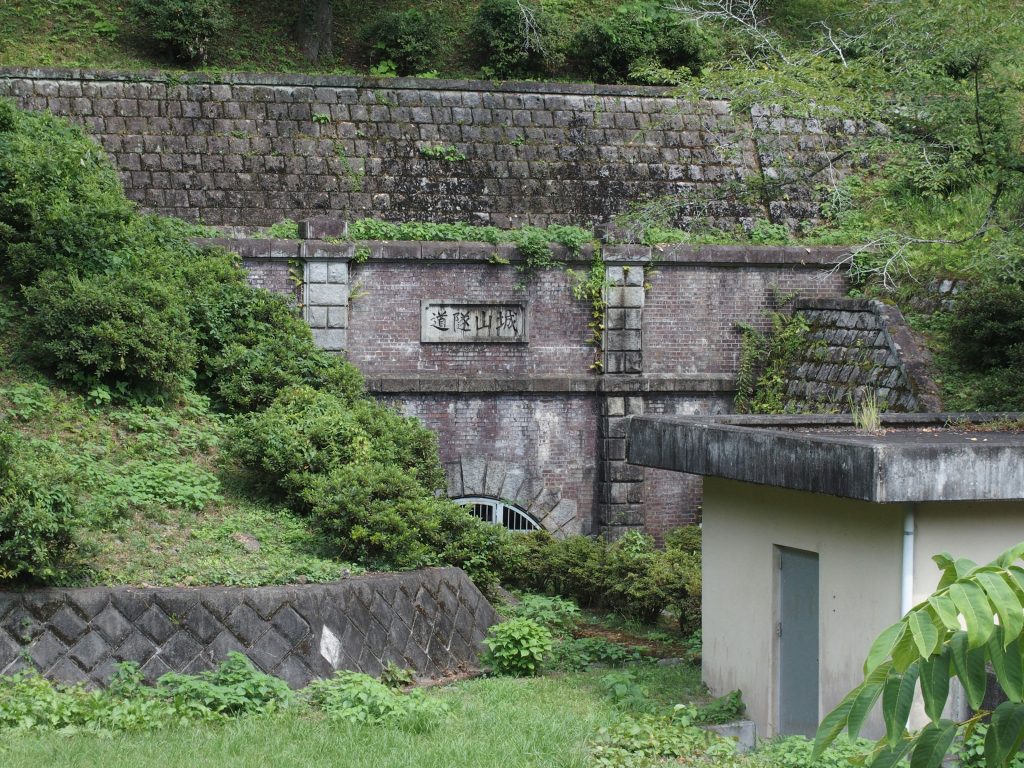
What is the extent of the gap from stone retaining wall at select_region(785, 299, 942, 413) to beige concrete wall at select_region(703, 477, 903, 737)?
5.92m

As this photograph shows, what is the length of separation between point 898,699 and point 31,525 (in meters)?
7.49

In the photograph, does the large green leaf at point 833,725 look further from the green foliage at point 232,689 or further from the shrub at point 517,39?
the shrub at point 517,39

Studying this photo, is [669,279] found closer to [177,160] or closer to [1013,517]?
[177,160]

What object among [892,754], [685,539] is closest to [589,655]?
[685,539]

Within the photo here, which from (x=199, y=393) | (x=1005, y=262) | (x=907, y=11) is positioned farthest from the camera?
(x=199, y=393)

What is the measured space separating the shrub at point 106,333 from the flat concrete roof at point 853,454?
631 centimetres

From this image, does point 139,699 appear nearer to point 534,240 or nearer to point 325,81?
point 534,240

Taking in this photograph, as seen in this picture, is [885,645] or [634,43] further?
[634,43]

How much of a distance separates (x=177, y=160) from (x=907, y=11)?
968 cm

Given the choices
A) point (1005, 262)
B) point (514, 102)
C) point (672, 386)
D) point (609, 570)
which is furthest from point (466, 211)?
point (1005, 262)

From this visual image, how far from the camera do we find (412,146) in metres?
17.7

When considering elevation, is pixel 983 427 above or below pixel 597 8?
below

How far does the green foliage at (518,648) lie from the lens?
1106 cm

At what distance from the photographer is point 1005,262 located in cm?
1281
